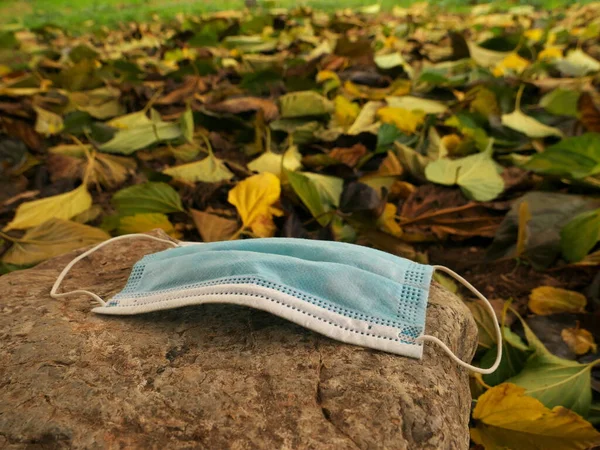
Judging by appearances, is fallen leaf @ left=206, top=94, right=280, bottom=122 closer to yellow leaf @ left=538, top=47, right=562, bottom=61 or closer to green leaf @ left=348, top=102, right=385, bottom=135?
green leaf @ left=348, top=102, right=385, bottom=135

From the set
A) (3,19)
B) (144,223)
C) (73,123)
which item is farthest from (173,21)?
(144,223)

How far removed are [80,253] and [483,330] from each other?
0.87 m

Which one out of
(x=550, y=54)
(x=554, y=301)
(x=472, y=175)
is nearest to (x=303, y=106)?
(x=472, y=175)

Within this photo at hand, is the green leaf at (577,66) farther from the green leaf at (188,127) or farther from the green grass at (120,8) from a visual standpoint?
the green grass at (120,8)

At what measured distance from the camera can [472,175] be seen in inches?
65.4

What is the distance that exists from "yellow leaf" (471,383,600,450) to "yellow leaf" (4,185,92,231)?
1.17 meters

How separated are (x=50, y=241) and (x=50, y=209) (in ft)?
0.70

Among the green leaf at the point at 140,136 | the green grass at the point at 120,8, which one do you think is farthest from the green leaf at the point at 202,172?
the green grass at the point at 120,8

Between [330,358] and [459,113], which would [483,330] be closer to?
[330,358]

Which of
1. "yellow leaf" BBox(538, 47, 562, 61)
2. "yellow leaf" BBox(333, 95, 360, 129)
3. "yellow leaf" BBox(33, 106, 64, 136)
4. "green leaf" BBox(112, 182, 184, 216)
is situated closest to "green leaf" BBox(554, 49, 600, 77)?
"yellow leaf" BBox(538, 47, 562, 61)

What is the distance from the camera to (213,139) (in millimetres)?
2039

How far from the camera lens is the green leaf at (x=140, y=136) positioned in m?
1.95

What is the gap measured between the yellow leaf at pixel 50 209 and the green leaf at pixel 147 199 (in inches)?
5.9

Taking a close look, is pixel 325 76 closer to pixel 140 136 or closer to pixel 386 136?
pixel 386 136
